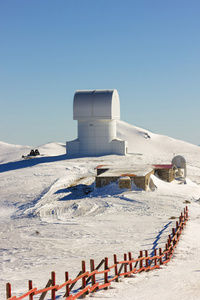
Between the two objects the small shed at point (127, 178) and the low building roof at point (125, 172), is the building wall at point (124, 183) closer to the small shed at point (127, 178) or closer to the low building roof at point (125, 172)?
the small shed at point (127, 178)

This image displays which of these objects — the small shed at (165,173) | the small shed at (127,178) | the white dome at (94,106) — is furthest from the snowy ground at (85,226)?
the white dome at (94,106)

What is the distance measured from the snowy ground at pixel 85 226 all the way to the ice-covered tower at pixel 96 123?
5.00m

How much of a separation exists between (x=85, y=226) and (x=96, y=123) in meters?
27.6

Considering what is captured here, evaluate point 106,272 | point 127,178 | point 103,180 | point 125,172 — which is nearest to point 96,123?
point 125,172

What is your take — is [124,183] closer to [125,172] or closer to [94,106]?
[125,172]

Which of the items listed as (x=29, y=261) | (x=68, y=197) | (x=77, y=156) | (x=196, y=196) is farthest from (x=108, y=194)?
(x=77, y=156)

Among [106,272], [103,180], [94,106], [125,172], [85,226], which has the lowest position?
[85,226]

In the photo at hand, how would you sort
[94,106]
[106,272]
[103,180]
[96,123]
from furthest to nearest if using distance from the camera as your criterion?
[96,123] → [94,106] → [103,180] → [106,272]

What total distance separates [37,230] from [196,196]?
14164mm

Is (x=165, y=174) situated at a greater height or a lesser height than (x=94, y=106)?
lesser

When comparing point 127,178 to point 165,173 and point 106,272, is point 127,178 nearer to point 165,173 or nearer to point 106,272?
point 165,173

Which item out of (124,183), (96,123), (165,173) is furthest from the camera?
→ (96,123)

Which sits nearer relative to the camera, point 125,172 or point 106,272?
point 106,272

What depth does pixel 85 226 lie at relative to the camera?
2339 cm
